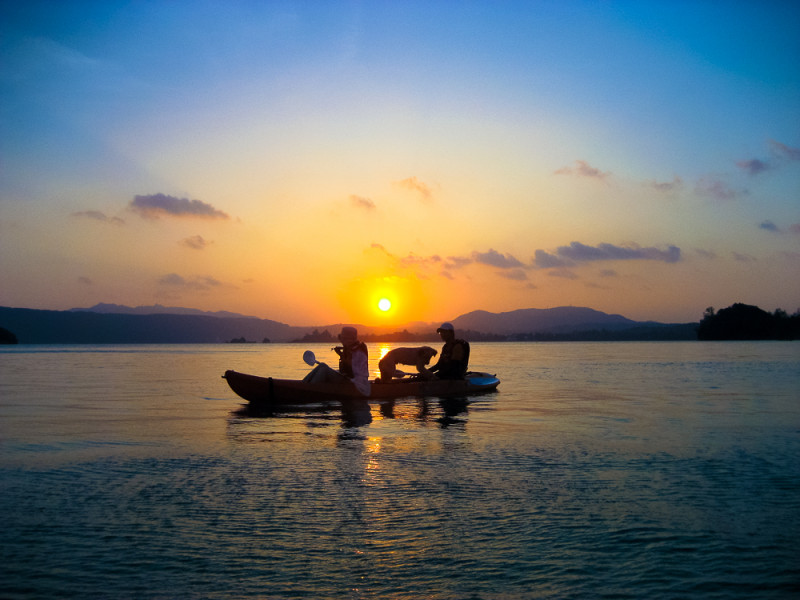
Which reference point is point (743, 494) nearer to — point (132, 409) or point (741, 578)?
point (741, 578)

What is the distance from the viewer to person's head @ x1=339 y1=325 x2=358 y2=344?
20.5m

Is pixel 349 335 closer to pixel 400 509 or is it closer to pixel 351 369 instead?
pixel 351 369

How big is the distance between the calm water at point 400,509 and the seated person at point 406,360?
6025 mm

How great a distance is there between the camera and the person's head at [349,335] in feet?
67.1

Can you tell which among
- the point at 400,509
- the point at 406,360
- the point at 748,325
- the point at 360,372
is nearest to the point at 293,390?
the point at 360,372

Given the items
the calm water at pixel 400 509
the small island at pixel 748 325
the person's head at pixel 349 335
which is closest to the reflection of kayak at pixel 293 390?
the person's head at pixel 349 335

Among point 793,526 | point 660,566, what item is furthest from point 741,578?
point 793,526

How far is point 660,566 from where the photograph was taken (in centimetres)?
631

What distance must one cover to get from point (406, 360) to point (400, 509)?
54.8 ft

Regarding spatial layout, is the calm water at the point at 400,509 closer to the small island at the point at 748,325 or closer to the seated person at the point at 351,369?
the seated person at the point at 351,369

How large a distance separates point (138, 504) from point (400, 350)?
53.5 ft

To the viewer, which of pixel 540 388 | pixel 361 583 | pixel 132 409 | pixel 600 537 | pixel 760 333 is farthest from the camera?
pixel 760 333

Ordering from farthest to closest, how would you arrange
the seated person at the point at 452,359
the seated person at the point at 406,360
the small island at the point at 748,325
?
the small island at the point at 748,325, the seated person at the point at 452,359, the seated person at the point at 406,360

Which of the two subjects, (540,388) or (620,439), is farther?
(540,388)
